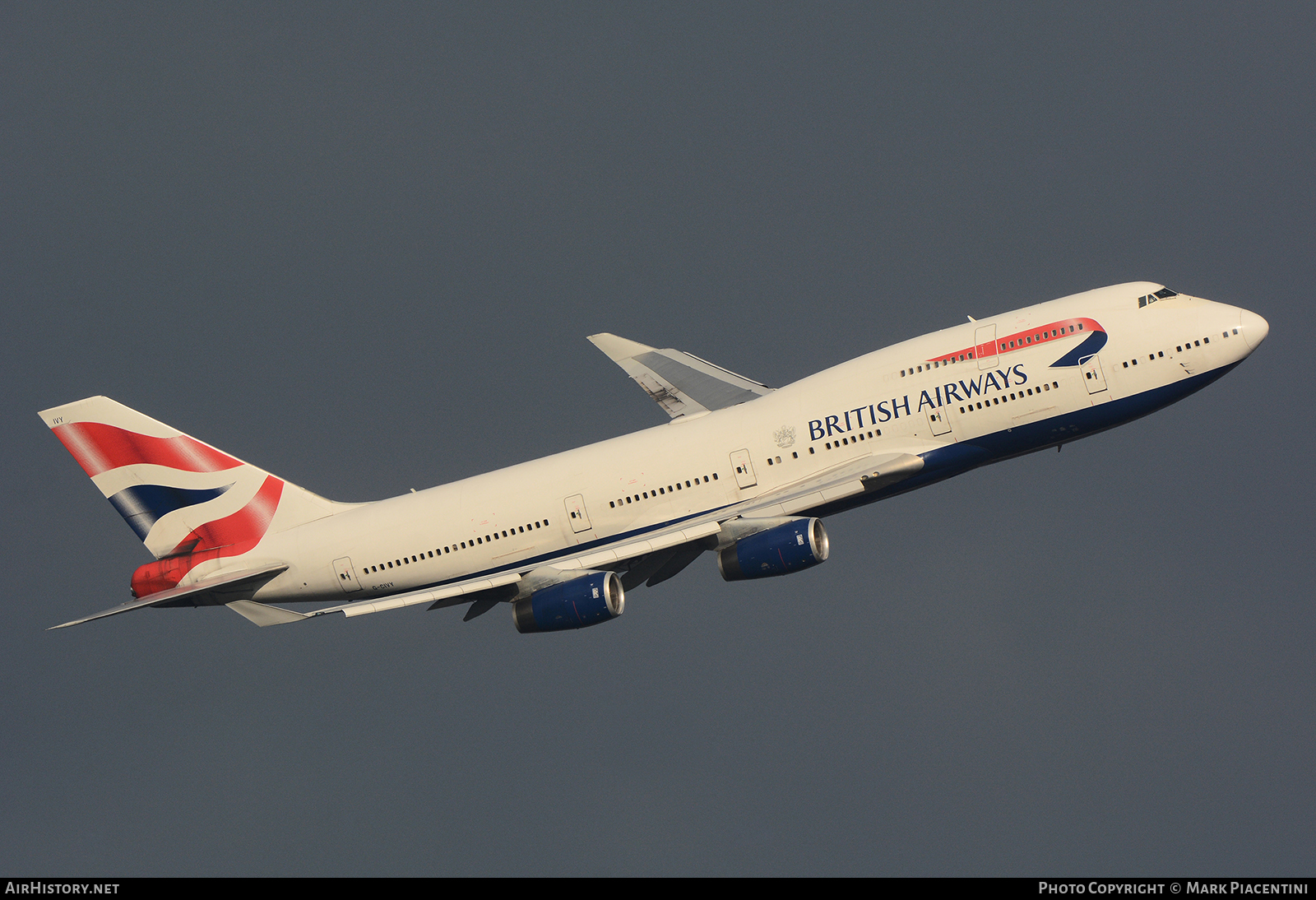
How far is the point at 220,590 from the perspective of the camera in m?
73.6

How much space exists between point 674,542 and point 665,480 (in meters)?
3.55

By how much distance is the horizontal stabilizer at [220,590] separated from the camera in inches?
2876

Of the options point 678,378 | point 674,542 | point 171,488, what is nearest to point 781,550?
point 674,542

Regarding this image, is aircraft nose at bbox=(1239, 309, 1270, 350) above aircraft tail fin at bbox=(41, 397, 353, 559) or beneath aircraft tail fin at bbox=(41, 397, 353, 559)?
beneath

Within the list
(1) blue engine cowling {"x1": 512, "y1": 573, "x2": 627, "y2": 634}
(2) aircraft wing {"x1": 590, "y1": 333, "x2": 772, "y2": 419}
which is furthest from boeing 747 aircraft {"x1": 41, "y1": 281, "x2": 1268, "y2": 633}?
(2) aircraft wing {"x1": 590, "y1": 333, "x2": 772, "y2": 419}

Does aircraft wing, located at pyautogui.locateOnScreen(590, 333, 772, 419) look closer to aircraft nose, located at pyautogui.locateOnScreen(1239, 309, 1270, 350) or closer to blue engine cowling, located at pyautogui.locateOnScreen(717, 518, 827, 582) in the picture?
blue engine cowling, located at pyautogui.locateOnScreen(717, 518, 827, 582)

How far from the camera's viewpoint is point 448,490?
7344cm

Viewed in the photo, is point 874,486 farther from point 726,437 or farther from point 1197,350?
point 1197,350

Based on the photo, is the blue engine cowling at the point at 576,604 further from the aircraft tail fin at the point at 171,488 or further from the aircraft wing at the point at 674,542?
the aircraft tail fin at the point at 171,488

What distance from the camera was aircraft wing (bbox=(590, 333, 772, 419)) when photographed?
78.5m

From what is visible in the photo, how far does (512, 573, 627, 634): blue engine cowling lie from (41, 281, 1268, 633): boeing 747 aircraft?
86 millimetres

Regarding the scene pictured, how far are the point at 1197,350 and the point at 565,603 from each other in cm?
2856

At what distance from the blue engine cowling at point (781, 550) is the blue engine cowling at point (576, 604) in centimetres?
521
